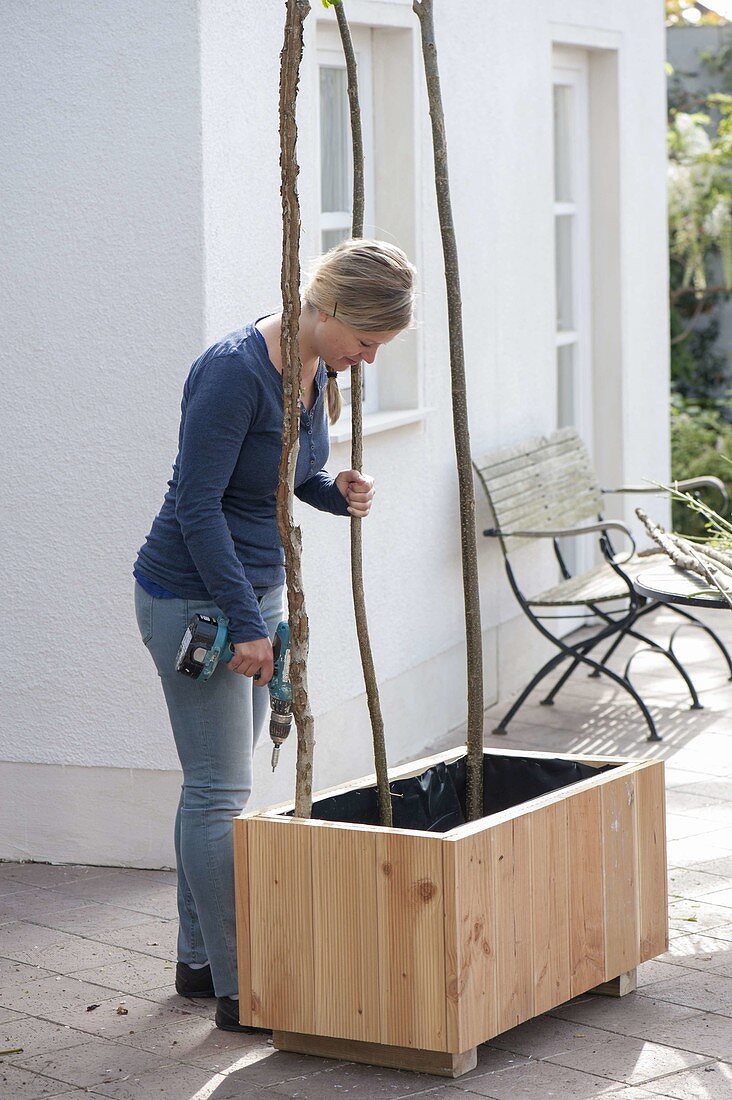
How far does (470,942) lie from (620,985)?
28.4 inches

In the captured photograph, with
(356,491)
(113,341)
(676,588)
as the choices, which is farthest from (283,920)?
(113,341)

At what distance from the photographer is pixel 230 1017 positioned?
385 centimetres

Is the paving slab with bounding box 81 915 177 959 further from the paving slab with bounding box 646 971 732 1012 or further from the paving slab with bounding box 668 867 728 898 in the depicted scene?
the paving slab with bounding box 668 867 728 898

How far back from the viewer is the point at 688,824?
18.1 ft

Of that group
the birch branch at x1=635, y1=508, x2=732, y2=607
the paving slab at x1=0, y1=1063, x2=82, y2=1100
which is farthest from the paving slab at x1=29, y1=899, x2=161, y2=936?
the birch branch at x1=635, y1=508, x2=732, y2=607


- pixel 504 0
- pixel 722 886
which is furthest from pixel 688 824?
pixel 504 0

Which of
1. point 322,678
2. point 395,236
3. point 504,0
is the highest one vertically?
point 504,0

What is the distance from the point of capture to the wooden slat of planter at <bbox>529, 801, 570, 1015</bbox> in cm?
362

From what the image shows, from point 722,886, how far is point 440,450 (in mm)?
2398

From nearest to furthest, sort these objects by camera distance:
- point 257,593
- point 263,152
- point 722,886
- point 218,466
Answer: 1. point 218,466
2. point 257,593
3. point 722,886
4. point 263,152

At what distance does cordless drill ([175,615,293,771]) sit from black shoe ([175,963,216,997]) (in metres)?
0.71

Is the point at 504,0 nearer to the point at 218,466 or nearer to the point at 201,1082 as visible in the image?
the point at 218,466

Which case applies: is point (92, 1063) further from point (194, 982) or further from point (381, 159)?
point (381, 159)

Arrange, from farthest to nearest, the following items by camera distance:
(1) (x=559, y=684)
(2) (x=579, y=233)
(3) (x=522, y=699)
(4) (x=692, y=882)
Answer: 1. (2) (x=579, y=233)
2. (1) (x=559, y=684)
3. (3) (x=522, y=699)
4. (4) (x=692, y=882)
